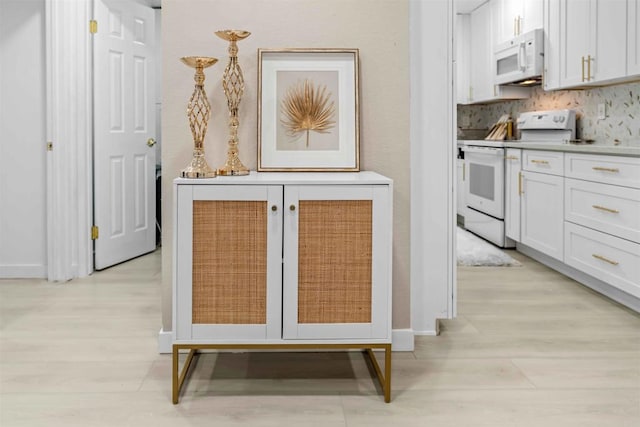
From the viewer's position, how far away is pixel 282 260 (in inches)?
90.0

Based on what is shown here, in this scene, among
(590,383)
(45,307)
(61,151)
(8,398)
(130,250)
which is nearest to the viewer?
(8,398)

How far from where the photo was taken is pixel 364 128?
2.76 metres

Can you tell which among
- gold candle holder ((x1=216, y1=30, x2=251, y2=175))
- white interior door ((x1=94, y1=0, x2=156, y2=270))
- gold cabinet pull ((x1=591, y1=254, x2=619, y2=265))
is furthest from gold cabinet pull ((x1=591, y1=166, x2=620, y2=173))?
white interior door ((x1=94, y1=0, x2=156, y2=270))

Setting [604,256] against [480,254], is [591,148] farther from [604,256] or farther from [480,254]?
[480,254]

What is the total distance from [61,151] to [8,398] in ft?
7.62

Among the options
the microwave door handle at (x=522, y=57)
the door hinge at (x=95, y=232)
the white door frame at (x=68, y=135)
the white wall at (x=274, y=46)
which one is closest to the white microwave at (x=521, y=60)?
the microwave door handle at (x=522, y=57)

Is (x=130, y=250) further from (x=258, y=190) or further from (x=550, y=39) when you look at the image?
(x=550, y=39)

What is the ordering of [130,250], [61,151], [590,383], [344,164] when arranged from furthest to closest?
[130,250], [61,151], [344,164], [590,383]

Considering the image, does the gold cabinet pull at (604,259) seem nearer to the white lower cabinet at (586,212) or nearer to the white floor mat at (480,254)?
the white lower cabinet at (586,212)

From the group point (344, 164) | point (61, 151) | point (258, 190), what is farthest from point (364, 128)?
point (61, 151)

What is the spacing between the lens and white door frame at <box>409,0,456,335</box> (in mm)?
2879

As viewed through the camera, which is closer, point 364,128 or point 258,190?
point 258,190

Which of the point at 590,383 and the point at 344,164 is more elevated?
the point at 344,164

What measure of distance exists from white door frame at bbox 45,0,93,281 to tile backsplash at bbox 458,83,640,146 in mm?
3697
